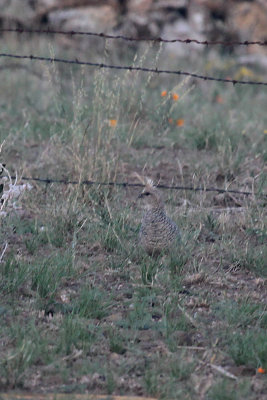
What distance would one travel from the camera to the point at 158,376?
3.39m

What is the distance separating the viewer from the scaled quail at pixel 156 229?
181 inches

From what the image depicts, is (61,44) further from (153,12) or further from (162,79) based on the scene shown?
(162,79)

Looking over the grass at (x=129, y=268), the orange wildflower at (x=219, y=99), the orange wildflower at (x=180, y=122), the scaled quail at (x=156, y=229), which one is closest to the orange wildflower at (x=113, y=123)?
the grass at (x=129, y=268)

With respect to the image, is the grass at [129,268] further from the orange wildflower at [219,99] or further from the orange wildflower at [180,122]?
the orange wildflower at [219,99]

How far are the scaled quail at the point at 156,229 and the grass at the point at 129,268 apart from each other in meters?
0.08

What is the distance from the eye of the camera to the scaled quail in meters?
4.61

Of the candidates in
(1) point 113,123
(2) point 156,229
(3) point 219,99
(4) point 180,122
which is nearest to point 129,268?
(2) point 156,229

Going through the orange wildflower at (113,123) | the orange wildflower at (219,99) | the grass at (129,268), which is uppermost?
the orange wildflower at (219,99)

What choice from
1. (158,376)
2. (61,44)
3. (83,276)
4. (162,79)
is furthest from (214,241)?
(61,44)

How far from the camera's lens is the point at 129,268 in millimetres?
4645

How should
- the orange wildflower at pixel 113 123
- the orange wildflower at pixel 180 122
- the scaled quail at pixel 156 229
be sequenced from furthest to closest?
the orange wildflower at pixel 180 122 → the orange wildflower at pixel 113 123 → the scaled quail at pixel 156 229

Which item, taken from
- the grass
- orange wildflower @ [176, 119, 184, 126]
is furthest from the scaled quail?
orange wildflower @ [176, 119, 184, 126]

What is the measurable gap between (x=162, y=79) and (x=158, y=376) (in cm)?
692

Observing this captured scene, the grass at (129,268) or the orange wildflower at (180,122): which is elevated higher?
the orange wildflower at (180,122)
